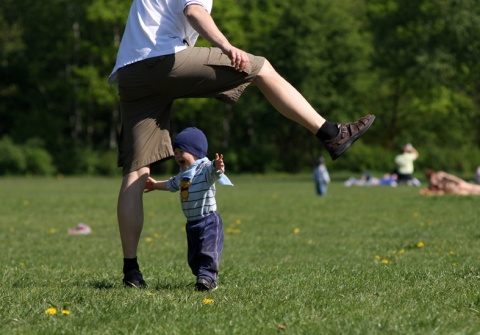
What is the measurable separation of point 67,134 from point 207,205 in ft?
197

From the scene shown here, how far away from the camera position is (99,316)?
481cm

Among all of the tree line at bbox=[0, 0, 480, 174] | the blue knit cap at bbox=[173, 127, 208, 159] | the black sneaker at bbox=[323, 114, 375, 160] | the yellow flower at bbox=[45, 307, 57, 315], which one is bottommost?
the tree line at bbox=[0, 0, 480, 174]

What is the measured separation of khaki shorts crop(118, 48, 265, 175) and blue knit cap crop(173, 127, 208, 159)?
5.6 inches

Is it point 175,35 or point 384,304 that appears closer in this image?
point 384,304

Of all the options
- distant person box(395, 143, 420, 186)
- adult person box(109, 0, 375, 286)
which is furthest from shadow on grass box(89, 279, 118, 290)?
distant person box(395, 143, 420, 186)

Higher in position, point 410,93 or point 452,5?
point 452,5

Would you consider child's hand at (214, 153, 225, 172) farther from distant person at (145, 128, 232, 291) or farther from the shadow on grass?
the shadow on grass

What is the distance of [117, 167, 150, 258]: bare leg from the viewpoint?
6.39m

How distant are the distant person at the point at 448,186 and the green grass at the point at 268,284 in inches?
346

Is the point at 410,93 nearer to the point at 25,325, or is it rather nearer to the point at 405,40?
the point at 405,40

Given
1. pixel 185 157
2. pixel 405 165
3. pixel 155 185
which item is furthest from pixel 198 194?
pixel 405 165

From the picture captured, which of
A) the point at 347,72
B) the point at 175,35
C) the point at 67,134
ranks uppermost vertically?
the point at 175,35

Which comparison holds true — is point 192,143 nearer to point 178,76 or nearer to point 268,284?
point 178,76

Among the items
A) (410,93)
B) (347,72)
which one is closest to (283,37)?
(347,72)
